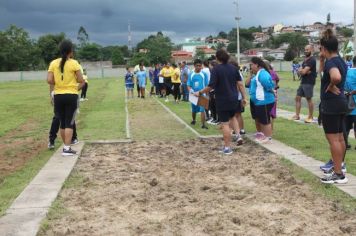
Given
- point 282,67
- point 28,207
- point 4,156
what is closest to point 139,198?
point 28,207

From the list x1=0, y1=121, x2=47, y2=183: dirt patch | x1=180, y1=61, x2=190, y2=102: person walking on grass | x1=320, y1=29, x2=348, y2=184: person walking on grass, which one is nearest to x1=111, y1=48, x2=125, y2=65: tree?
x1=180, y1=61, x2=190, y2=102: person walking on grass

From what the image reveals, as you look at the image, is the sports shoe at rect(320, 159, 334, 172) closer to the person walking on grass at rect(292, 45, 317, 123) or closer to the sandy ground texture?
the sandy ground texture

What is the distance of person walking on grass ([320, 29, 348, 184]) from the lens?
630 centimetres

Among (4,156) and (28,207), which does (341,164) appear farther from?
(4,156)

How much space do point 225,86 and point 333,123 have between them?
3.01 meters

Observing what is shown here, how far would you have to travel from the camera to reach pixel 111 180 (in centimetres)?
709

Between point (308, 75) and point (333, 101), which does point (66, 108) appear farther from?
point (308, 75)

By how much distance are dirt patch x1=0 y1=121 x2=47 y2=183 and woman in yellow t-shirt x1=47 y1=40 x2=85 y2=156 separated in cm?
92

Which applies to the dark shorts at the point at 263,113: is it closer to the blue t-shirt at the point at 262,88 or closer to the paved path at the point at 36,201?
the blue t-shirt at the point at 262,88

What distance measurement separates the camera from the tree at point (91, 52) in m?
134

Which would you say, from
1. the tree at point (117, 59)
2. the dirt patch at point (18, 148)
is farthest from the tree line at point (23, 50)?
the dirt patch at point (18, 148)

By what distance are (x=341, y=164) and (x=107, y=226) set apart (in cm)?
320

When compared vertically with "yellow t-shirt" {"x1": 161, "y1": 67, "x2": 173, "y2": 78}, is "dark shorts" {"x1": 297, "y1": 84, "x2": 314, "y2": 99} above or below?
below

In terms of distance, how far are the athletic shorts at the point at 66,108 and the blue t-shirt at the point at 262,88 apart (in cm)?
347
